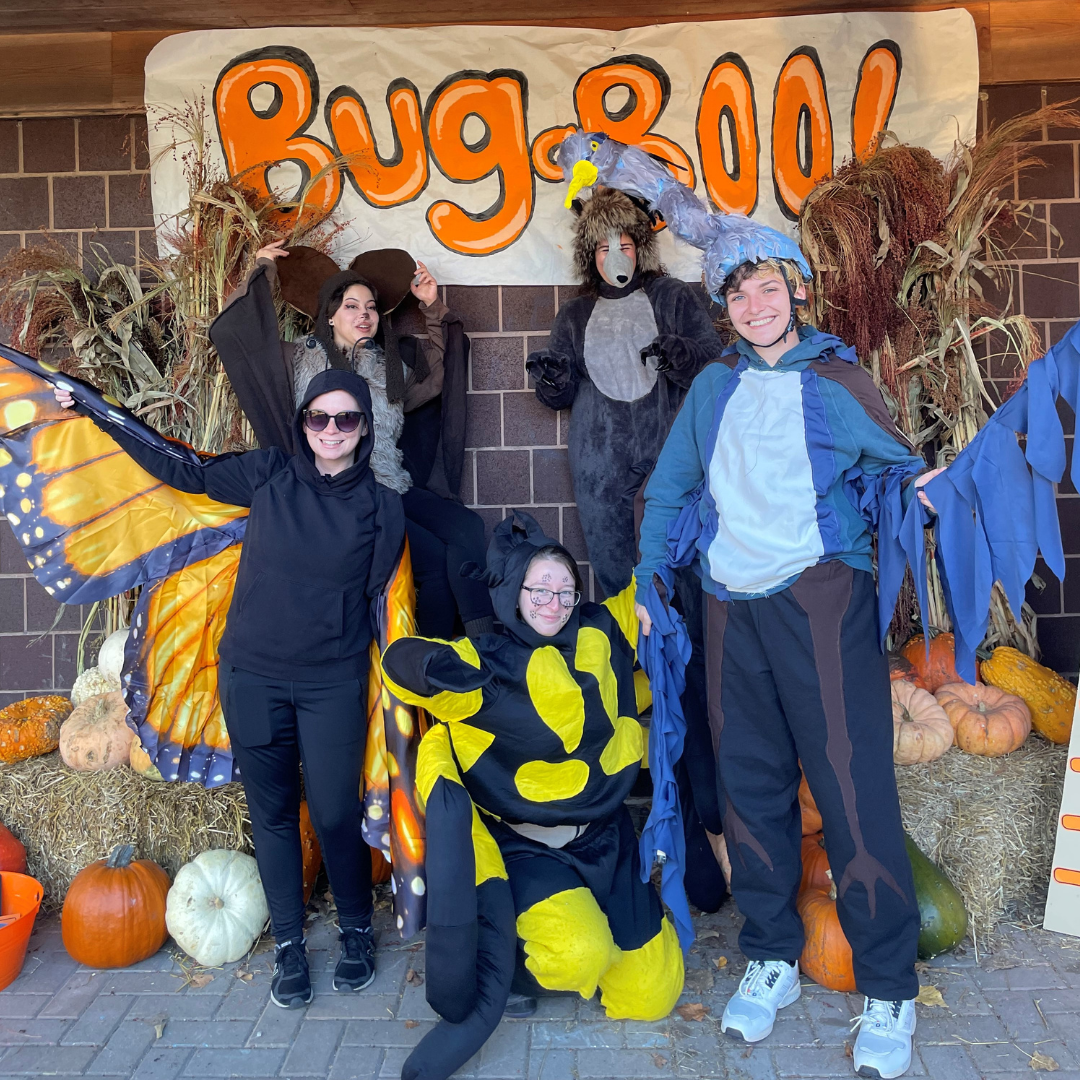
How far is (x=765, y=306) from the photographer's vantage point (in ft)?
→ 7.82

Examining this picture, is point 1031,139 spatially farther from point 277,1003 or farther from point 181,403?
point 277,1003

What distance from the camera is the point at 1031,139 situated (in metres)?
3.81

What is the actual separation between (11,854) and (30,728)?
1.67 feet

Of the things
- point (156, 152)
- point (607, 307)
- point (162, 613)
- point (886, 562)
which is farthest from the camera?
point (156, 152)

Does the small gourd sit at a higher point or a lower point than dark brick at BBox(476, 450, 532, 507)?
lower

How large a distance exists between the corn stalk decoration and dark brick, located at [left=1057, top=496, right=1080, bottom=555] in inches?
17.9

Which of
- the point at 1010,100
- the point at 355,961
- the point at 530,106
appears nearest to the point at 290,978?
the point at 355,961

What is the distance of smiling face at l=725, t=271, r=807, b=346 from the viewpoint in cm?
238

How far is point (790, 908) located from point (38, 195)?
3843mm

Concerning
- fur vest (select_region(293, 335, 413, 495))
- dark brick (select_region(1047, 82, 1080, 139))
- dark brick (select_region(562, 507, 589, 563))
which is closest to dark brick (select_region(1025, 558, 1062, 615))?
dark brick (select_region(1047, 82, 1080, 139))

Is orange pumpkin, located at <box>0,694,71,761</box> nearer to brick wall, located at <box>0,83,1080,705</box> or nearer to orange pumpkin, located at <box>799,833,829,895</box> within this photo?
brick wall, located at <box>0,83,1080,705</box>

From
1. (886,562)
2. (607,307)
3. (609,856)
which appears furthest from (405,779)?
(607,307)

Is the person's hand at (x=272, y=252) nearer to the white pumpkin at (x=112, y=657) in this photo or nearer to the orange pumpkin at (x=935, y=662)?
the white pumpkin at (x=112, y=657)

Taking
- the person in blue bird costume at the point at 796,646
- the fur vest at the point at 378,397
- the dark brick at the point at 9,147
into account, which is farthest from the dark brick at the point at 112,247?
the person in blue bird costume at the point at 796,646
